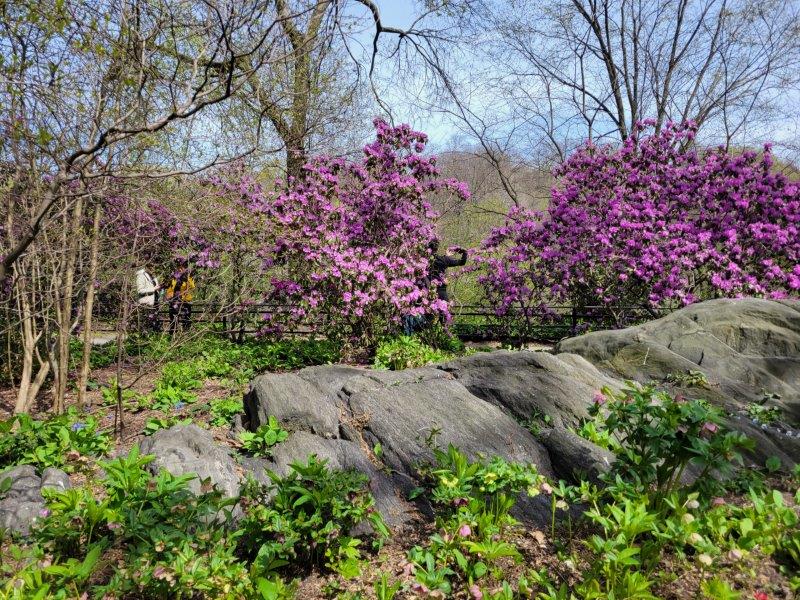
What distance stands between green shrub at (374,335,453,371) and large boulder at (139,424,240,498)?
3.39 m

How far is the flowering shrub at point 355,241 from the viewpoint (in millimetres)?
7504

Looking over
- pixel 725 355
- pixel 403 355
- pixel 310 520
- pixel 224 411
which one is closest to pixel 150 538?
pixel 310 520

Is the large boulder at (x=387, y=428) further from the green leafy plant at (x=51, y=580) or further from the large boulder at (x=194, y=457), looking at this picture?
the green leafy plant at (x=51, y=580)

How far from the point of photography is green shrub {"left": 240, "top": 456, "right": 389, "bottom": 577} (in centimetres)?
255

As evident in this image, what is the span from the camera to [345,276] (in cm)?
740

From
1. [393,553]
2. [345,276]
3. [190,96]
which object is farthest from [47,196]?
[345,276]

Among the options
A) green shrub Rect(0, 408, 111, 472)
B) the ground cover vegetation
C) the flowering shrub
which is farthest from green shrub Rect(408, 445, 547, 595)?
the flowering shrub

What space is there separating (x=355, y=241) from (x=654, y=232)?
4.88 meters

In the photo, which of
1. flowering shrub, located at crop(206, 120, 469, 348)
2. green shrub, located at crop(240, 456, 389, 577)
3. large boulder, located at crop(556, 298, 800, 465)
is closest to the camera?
green shrub, located at crop(240, 456, 389, 577)

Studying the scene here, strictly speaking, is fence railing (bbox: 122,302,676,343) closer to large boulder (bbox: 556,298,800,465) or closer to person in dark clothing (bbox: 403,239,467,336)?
person in dark clothing (bbox: 403,239,467,336)

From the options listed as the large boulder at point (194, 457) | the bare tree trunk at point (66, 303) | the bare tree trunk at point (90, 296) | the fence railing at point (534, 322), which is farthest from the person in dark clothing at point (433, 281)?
the large boulder at point (194, 457)

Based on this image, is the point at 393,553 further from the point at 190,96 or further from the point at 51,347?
the point at 51,347

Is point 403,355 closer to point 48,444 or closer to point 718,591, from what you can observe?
point 48,444

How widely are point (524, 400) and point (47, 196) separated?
3.46 metres
